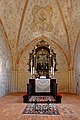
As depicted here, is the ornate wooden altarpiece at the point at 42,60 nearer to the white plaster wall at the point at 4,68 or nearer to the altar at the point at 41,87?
the white plaster wall at the point at 4,68

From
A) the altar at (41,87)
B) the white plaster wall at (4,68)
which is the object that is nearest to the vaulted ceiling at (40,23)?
the white plaster wall at (4,68)

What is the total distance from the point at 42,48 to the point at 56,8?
138 inches

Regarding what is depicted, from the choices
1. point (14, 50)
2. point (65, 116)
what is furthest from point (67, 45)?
point (65, 116)

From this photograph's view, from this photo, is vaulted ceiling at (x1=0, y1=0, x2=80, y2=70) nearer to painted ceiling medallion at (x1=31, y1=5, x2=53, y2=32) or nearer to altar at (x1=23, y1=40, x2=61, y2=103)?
painted ceiling medallion at (x1=31, y1=5, x2=53, y2=32)

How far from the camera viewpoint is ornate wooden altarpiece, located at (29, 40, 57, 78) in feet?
54.9

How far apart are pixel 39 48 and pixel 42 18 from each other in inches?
92.3

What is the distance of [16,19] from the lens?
595 inches

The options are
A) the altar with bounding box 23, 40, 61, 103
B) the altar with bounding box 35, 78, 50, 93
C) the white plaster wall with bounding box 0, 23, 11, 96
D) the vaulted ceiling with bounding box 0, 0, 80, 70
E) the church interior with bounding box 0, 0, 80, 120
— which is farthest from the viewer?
the altar with bounding box 23, 40, 61, 103

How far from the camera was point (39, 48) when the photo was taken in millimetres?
17078

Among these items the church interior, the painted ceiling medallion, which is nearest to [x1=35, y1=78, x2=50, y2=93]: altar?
the church interior

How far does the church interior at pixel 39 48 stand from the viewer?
45.3ft

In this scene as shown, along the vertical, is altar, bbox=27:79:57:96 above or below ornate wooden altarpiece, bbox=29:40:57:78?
below

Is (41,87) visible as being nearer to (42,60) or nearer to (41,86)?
(41,86)

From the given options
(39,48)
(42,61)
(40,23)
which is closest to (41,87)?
(42,61)
